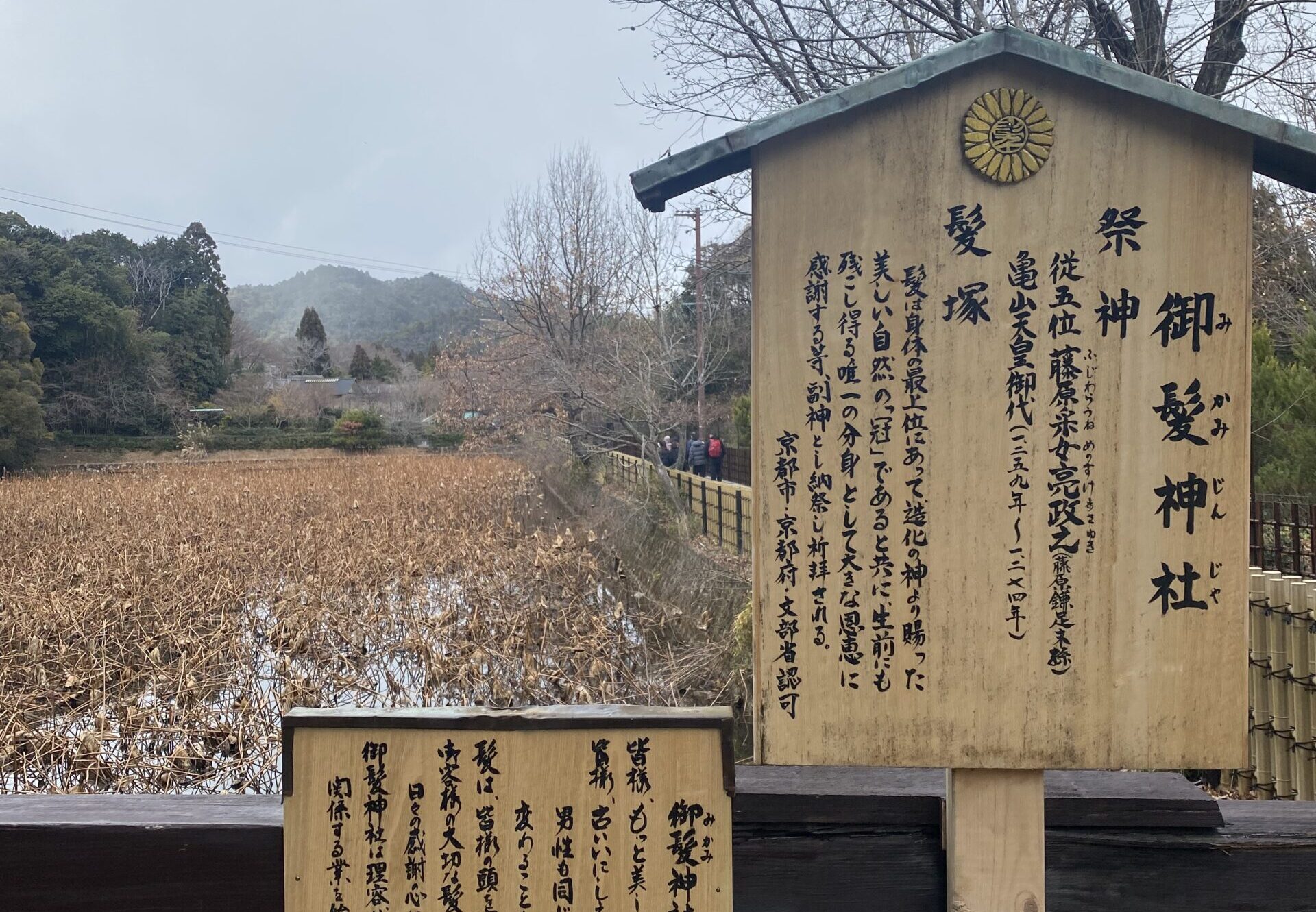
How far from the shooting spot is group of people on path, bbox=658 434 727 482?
627 inches

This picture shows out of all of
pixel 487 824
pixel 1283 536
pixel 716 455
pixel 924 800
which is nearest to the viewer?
pixel 487 824

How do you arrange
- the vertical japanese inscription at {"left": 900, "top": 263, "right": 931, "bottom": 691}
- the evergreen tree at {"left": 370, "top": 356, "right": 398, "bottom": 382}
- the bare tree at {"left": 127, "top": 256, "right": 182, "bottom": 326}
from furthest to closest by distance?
the evergreen tree at {"left": 370, "top": 356, "right": 398, "bottom": 382}, the bare tree at {"left": 127, "top": 256, "right": 182, "bottom": 326}, the vertical japanese inscription at {"left": 900, "top": 263, "right": 931, "bottom": 691}

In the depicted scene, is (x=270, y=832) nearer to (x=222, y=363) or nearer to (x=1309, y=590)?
(x=1309, y=590)

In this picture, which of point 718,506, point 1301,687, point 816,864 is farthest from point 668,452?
point 816,864

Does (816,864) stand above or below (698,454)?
below

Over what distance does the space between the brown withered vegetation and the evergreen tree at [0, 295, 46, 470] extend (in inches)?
463

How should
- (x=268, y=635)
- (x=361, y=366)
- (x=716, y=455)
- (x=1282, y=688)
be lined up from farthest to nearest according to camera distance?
(x=361, y=366), (x=716, y=455), (x=268, y=635), (x=1282, y=688)

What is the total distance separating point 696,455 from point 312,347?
41570 mm

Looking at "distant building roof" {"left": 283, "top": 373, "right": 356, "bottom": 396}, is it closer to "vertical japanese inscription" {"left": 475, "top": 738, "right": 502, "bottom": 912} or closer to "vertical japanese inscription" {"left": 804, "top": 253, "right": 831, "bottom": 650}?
"vertical japanese inscription" {"left": 475, "top": 738, "right": 502, "bottom": 912}

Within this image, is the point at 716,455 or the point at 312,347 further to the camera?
→ the point at 312,347

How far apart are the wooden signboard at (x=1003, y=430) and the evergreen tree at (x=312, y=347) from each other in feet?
170

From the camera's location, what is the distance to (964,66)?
1476 mm

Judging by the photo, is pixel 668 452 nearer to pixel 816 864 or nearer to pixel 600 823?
pixel 816 864

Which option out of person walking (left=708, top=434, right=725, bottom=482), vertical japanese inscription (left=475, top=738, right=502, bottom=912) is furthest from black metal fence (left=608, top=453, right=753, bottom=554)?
vertical japanese inscription (left=475, top=738, right=502, bottom=912)
